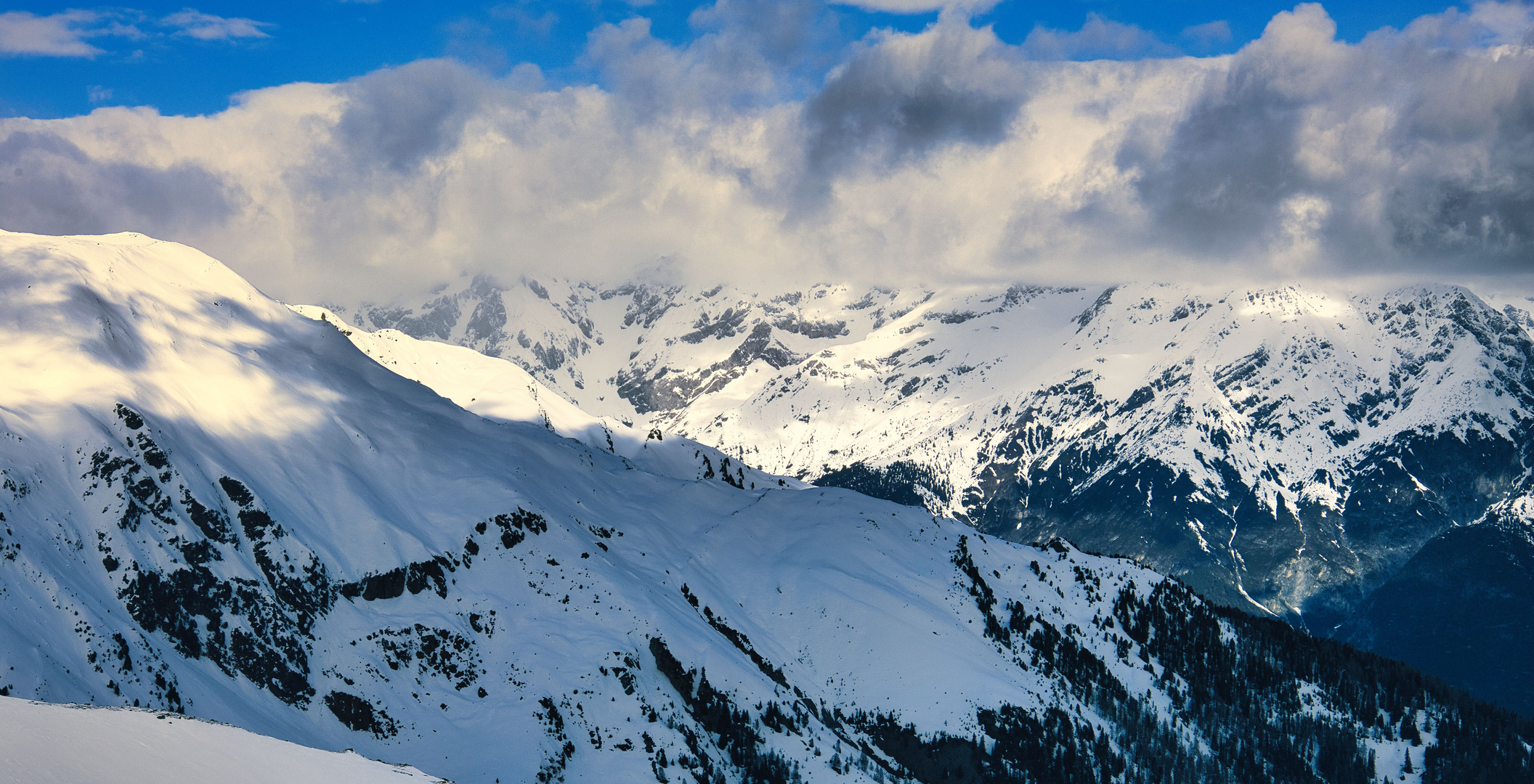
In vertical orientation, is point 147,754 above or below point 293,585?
below

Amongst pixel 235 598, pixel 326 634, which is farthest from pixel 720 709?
pixel 235 598

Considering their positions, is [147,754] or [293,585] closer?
[147,754]

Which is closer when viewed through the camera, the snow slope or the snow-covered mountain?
the snow slope

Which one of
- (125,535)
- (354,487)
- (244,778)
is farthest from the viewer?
(354,487)

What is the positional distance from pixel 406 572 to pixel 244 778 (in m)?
111

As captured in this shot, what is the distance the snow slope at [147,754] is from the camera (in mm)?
54375

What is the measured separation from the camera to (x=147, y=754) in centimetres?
6091

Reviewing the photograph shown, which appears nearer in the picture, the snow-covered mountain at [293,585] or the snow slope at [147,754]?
the snow slope at [147,754]

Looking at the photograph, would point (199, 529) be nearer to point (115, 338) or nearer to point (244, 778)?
point (115, 338)

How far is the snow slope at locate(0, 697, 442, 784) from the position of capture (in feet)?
178

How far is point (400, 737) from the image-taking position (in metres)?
146

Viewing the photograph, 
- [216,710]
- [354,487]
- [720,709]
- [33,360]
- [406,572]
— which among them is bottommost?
[720,709]

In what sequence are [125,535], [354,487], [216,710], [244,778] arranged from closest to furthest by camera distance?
1. [244,778]
2. [216,710]
3. [125,535]
4. [354,487]

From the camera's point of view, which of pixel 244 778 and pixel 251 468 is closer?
pixel 244 778
